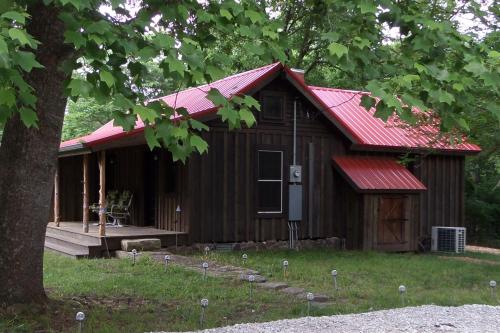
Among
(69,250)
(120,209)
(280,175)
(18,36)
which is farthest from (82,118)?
(18,36)

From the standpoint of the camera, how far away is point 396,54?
248 inches

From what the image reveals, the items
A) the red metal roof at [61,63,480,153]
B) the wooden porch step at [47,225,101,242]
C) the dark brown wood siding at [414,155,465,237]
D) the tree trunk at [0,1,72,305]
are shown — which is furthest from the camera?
the dark brown wood siding at [414,155,465,237]

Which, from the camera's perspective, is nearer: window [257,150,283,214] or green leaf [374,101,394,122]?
green leaf [374,101,394,122]

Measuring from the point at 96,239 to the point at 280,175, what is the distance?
4.61 meters

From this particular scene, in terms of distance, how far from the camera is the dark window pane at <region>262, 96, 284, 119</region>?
1456cm

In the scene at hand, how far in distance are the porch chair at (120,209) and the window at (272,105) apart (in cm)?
422

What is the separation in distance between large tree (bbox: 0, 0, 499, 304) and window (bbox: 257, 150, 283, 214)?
23.0 ft

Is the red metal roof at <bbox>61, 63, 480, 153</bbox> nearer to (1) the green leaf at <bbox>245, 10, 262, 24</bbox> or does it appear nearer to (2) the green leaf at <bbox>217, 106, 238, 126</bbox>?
(1) the green leaf at <bbox>245, 10, 262, 24</bbox>

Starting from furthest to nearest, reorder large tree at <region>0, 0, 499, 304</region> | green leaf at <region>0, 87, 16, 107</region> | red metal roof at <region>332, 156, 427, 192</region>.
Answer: red metal roof at <region>332, 156, 427, 192</region> → large tree at <region>0, 0, 499, 304</region> → green leaf at <region>0, 87, 16, 107</region>

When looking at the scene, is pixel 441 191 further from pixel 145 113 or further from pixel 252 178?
pixel 145 113

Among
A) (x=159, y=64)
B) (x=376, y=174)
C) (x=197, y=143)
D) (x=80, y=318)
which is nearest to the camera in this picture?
(x=159, y=64)

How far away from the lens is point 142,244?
504 inches

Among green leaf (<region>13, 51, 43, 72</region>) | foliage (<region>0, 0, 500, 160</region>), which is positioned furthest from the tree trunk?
green leaf (<region>13, 51, 43, 72</region>)

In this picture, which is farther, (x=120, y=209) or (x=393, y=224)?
A: (x=120, y=209)
